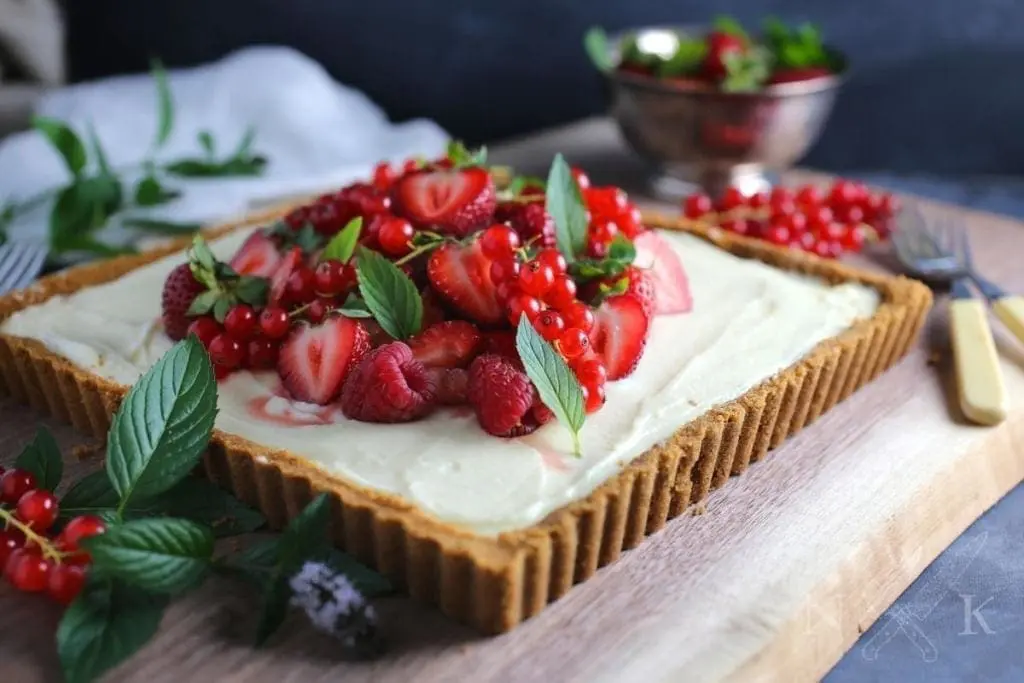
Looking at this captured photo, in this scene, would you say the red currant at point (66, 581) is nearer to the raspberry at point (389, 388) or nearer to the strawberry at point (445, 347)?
the raspberry at point (389, 388)

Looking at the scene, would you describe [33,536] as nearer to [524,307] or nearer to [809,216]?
[524,307]

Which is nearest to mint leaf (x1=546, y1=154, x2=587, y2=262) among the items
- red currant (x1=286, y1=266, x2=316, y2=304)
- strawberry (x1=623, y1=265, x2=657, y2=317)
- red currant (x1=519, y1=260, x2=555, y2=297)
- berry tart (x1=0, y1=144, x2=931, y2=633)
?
berry tart (x1=0, y1=144, x2=931, y2=633)

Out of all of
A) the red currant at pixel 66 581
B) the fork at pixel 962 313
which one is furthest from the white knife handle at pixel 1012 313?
the red currant at pixel 66 581

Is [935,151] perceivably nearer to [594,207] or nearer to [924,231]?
[924,231]

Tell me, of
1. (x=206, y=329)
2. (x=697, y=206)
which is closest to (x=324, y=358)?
(x=206, y=329)

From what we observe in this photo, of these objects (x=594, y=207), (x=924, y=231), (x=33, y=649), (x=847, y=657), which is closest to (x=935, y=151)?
(x=924, y=231)

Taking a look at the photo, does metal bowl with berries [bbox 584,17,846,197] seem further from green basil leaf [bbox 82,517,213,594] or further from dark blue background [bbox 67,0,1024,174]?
green basil leaf [bbox 82,517,213,594]
